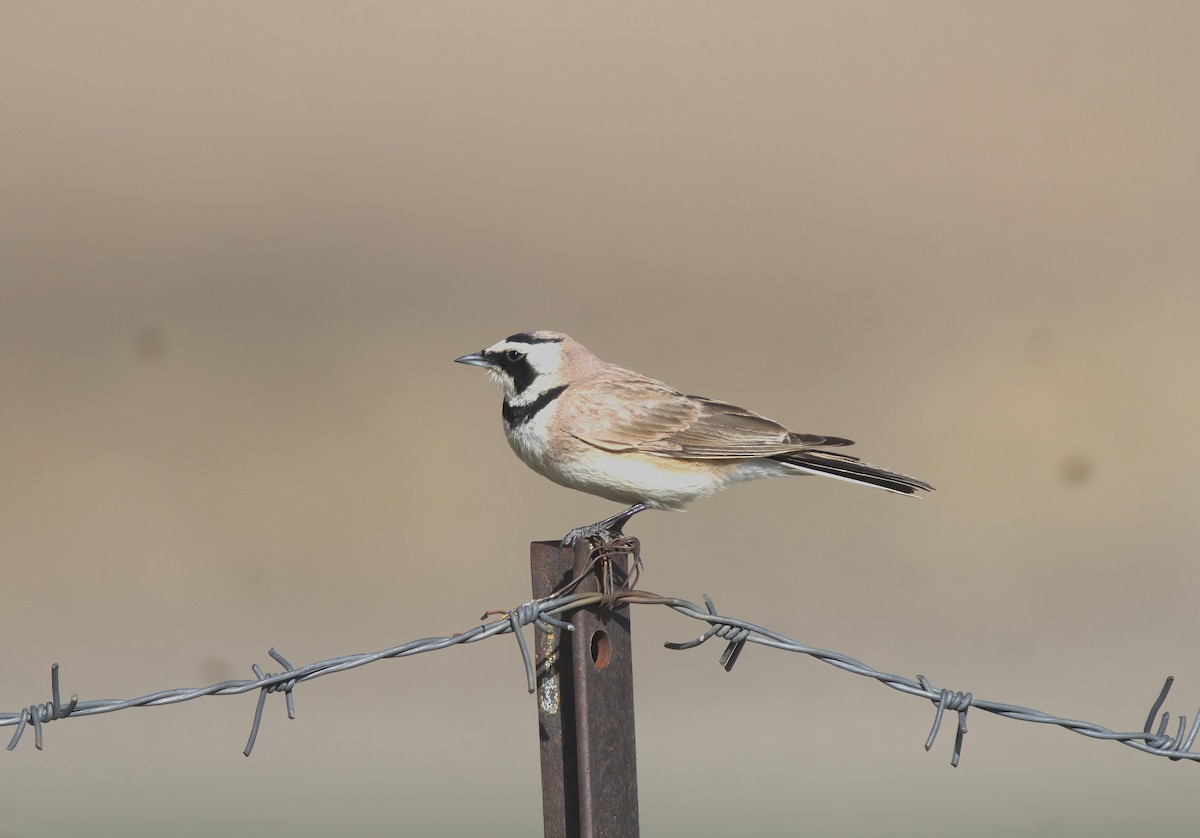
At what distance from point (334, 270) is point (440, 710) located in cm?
555

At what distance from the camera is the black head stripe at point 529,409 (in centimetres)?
629

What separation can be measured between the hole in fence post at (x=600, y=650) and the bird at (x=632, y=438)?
5.86ft

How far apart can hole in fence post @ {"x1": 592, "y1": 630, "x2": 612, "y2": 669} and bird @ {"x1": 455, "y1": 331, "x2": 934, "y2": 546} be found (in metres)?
1.79

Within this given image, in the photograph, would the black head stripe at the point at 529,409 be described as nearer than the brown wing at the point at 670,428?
No

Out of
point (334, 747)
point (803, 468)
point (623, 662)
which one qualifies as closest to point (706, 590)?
point (334, 747)

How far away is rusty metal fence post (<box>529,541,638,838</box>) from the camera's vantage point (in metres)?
4.21

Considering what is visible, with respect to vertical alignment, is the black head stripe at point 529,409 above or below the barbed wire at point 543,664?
above

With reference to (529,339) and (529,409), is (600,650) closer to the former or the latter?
(529,409)

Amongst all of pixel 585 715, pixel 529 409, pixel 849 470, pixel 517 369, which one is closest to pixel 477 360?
pixel 517 369

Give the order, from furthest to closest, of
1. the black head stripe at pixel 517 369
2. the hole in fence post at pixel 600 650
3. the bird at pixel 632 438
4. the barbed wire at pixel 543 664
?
the black head stripe at pixel 517 369 < the bird at pixel 632 438 < the hole in fence post at pixel 600 650 < the barbed wire at pixel 543 664

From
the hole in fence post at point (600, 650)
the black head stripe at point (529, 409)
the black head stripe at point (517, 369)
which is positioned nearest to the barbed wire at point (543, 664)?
the hole in fence post at point (600, 650)

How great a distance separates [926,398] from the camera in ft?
53.0

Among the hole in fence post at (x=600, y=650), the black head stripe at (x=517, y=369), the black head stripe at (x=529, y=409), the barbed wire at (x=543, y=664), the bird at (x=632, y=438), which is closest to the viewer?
the barbed wire at (x=543, y=664)

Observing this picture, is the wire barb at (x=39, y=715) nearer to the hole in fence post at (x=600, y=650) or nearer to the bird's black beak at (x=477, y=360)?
the hole in fence post at (x=600, y=650)
